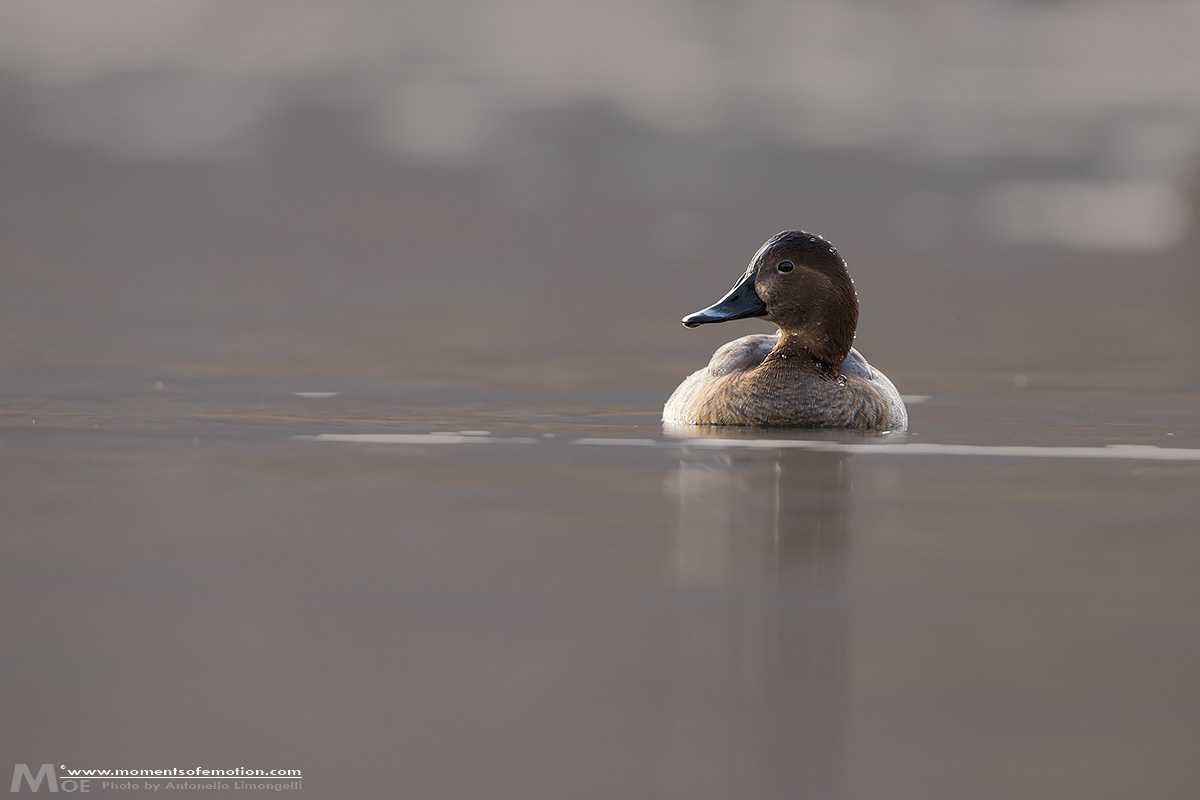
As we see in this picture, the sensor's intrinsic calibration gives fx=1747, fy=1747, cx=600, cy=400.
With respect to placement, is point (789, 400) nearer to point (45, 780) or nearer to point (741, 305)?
point (741, 305)

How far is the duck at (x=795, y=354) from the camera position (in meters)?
10.3

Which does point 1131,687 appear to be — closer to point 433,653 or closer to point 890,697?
point 890,697

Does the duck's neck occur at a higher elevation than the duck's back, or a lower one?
higher

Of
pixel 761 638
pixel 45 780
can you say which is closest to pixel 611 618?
pixel 761 638

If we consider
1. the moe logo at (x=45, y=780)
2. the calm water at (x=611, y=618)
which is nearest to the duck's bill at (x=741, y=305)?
the calm water at (x=611, y=618)

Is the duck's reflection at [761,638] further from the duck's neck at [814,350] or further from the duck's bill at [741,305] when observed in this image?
the duck's bill at [741,305]

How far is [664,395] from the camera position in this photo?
13.2 m

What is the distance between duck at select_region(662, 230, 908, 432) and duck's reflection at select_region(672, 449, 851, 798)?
2541mm

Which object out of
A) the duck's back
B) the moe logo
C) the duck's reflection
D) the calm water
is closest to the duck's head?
the duck's back

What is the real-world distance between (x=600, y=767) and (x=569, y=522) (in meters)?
3.00

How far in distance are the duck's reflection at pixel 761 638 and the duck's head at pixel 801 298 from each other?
3.17 m

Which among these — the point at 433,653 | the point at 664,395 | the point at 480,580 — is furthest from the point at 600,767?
the point at 664,395

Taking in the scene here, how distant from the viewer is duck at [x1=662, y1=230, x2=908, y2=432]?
1030 cm

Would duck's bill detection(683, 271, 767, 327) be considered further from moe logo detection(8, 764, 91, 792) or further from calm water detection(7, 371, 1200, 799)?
moe logo detection(8, 764, 91, 792)
